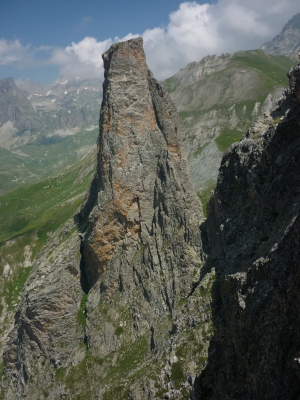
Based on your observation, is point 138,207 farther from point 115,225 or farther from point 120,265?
point 120,265

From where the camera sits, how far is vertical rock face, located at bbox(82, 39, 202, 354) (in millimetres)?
48000

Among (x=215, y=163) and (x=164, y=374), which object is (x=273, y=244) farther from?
(x=215, y=163)

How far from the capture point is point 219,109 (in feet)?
489

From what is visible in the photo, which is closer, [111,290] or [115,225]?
[111,290]

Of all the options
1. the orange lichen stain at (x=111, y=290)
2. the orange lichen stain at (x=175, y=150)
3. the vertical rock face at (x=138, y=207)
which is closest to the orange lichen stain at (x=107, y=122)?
the vertical rock face at (x=138, y=207)

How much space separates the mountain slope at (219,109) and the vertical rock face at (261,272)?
226 ft

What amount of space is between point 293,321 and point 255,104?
14351cm

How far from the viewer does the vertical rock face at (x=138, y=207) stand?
48000mm

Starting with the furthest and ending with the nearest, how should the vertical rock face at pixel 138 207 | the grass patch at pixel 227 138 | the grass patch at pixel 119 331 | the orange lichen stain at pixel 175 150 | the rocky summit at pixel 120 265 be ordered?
the grass patch at pixel 227 138, the orange lichen stain at pixel 175 150, the grass patch at pixel 119 331, the vertical rock face at pixel 138 207, the rocky summit at pixel 120 265

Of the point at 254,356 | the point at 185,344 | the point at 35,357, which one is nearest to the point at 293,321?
the point at 254,356

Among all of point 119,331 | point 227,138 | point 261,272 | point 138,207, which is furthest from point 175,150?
point 227,138

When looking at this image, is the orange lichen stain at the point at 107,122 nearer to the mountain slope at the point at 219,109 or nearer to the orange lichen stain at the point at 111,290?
the orange lichen stain at the point at 111,290

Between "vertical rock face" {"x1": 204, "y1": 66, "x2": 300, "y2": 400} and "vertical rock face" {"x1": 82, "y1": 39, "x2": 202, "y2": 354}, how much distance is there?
79.6ft

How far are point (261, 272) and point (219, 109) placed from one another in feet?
475
